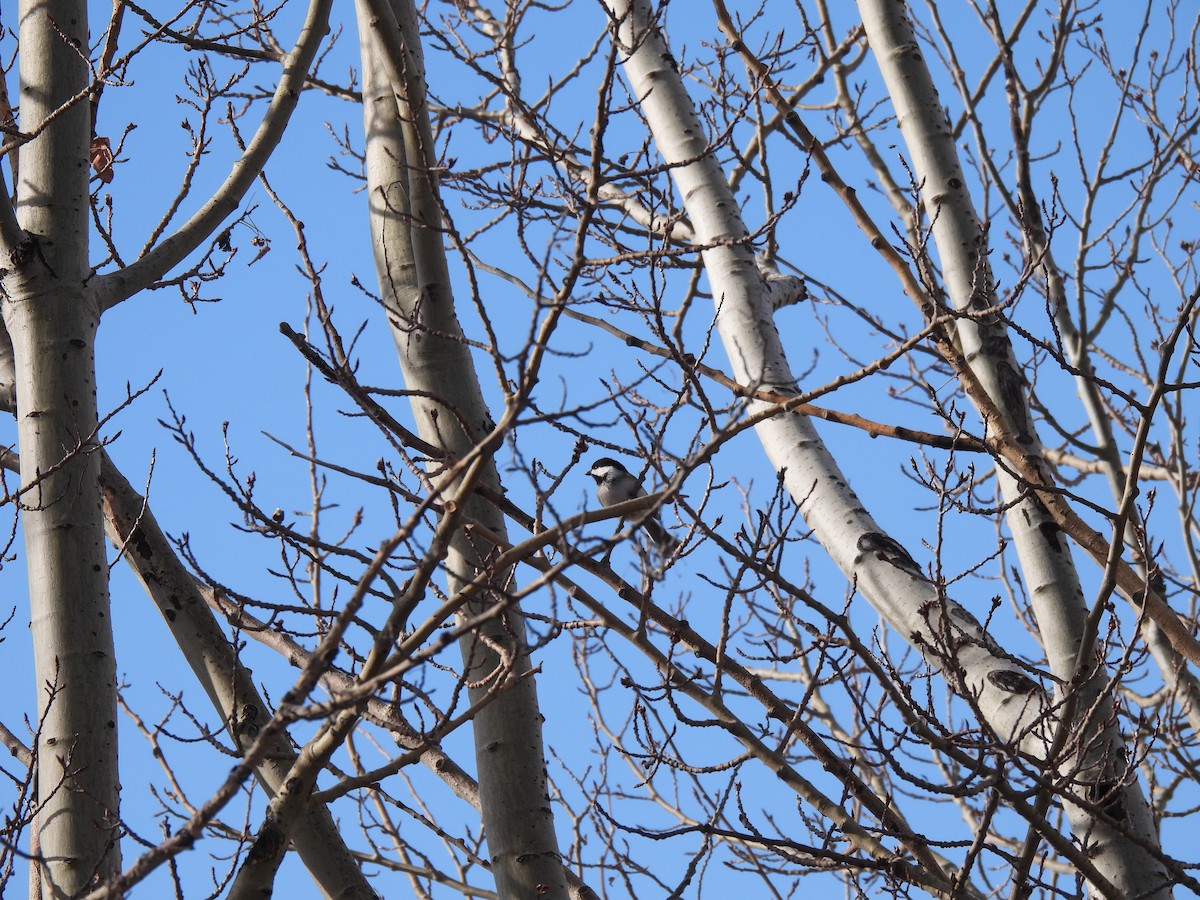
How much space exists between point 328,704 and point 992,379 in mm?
2568

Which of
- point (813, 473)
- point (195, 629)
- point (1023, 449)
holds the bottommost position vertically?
point (195, 629)

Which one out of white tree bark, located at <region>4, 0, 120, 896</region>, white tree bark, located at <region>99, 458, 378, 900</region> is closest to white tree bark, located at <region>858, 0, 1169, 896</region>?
white tree bark, located at <region>99, 458, 378, 900</region>

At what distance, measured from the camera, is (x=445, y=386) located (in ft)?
10.4

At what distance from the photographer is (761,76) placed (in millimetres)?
3646

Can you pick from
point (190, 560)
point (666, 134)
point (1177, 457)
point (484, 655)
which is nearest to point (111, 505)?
point (190, 560)

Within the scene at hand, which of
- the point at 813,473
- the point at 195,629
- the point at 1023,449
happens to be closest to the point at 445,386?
the point at 195,629

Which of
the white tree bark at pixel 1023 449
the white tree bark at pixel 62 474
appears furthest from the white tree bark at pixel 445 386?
the white tree bark at pixel 1023 449

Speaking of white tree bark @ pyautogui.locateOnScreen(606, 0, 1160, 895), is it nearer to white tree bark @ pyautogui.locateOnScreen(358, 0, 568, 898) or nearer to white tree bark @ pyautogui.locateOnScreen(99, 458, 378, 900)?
white tree bark @ pyautogui.locateOnScreen(358, 0, 568, 898)

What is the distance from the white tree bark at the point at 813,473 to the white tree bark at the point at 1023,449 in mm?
20

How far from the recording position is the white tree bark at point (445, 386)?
2783 mm

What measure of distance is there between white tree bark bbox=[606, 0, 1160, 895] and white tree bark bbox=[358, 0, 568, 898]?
686 millimetres

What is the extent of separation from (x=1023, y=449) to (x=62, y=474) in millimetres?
2575

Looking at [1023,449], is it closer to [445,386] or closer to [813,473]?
[813,473]

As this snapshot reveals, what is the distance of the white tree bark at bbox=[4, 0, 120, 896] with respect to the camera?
2.60 m
